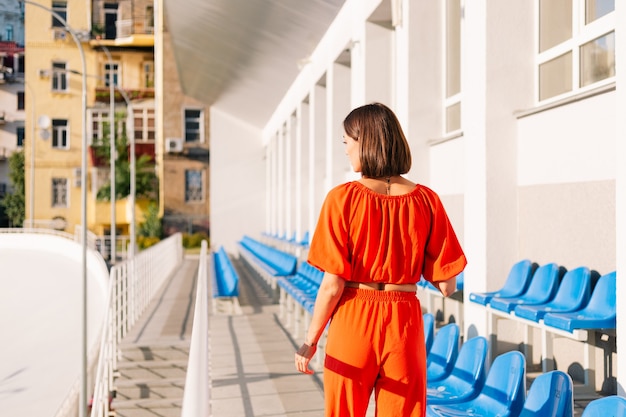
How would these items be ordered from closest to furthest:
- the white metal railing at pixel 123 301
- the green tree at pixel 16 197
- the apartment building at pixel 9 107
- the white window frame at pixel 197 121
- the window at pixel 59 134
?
the white metal railing at pixel 123 301 → the white window frame at pixel 197 121 → the window at pixel 59 134 → the green tree at pixel 16 197 → the apartment building at pixel 9 107

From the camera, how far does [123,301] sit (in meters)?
12.6

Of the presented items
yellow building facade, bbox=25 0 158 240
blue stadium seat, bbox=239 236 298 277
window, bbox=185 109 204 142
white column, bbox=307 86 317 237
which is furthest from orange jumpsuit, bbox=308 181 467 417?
yellow building facade, bbox=25 0 158 240

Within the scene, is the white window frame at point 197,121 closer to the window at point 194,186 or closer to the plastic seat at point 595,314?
the window at point 194,186

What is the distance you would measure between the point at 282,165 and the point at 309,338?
21.3 m

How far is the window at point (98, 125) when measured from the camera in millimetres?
38256

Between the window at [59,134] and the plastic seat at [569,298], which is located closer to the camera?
the plastic seat at [569,298]

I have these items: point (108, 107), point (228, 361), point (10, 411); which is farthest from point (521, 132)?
point (108, 107)

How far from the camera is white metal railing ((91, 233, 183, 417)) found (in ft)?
31.5

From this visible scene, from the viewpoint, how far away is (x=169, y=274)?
2322 cm

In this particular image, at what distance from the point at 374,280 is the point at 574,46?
442cm

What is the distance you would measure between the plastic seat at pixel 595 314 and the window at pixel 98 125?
115 ft

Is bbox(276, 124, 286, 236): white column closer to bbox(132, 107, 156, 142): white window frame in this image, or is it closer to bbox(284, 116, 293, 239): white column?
bbox(284, 116, 293, 239): white column

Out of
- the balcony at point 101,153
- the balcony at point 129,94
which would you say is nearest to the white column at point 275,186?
the balcony at point 101,153

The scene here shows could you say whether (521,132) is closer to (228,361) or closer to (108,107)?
(228,361)
